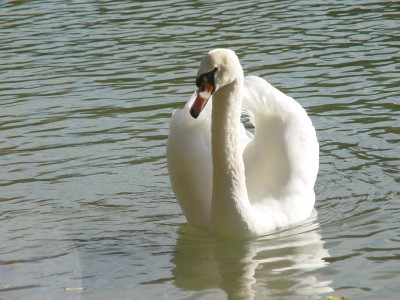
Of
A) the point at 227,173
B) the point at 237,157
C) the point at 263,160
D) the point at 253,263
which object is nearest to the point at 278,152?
the point at 263,160

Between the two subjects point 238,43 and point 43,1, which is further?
point 43,1

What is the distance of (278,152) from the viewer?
6.78 meters

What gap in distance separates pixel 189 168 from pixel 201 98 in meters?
1.02

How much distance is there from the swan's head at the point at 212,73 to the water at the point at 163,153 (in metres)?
1.23

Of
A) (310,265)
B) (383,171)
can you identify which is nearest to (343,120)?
(383,171)

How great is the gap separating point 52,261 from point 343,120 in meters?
4.30

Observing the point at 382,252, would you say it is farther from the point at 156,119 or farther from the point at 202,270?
the point at 156,119

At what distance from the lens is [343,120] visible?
361 inches

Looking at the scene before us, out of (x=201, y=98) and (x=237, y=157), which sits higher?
(x=201, y=98)

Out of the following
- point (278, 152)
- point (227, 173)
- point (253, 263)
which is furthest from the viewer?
point (278, 152)

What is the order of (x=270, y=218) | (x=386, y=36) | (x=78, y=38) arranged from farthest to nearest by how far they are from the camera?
(x=78, y=38) → (x=386, y=36) → (x=270, y=218)

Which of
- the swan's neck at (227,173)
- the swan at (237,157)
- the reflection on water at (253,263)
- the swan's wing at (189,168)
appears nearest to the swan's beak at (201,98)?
the swan at (237,157)

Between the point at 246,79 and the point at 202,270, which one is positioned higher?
→ the point at 246,79

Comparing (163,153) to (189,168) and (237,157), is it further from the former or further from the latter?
(237,157)
